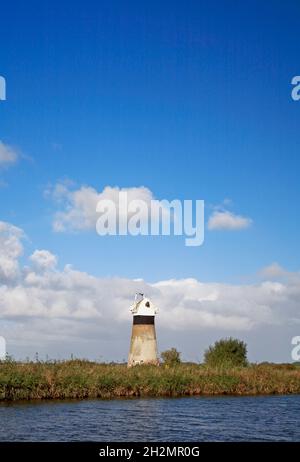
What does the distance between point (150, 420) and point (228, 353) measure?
2631cm

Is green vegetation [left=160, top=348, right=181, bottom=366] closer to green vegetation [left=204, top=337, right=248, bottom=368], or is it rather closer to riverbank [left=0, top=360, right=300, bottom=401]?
green vegetation [left=204, top=337, right=248, bottom=368]

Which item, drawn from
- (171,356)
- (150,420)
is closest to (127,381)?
(150,420)

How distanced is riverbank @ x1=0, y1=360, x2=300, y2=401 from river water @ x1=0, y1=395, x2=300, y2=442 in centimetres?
155

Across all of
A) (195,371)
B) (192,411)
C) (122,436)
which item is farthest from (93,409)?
(195,371)

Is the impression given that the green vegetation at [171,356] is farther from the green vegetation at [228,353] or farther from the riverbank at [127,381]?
the riverbank at [127,381]

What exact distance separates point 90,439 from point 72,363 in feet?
65.5

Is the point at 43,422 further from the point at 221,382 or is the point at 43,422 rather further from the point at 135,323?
the point at 135,323

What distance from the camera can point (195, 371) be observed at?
A: 39656mm

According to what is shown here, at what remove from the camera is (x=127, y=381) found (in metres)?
35.2

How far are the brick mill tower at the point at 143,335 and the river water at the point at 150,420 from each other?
12.6 m

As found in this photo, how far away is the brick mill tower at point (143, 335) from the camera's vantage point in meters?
46.7
